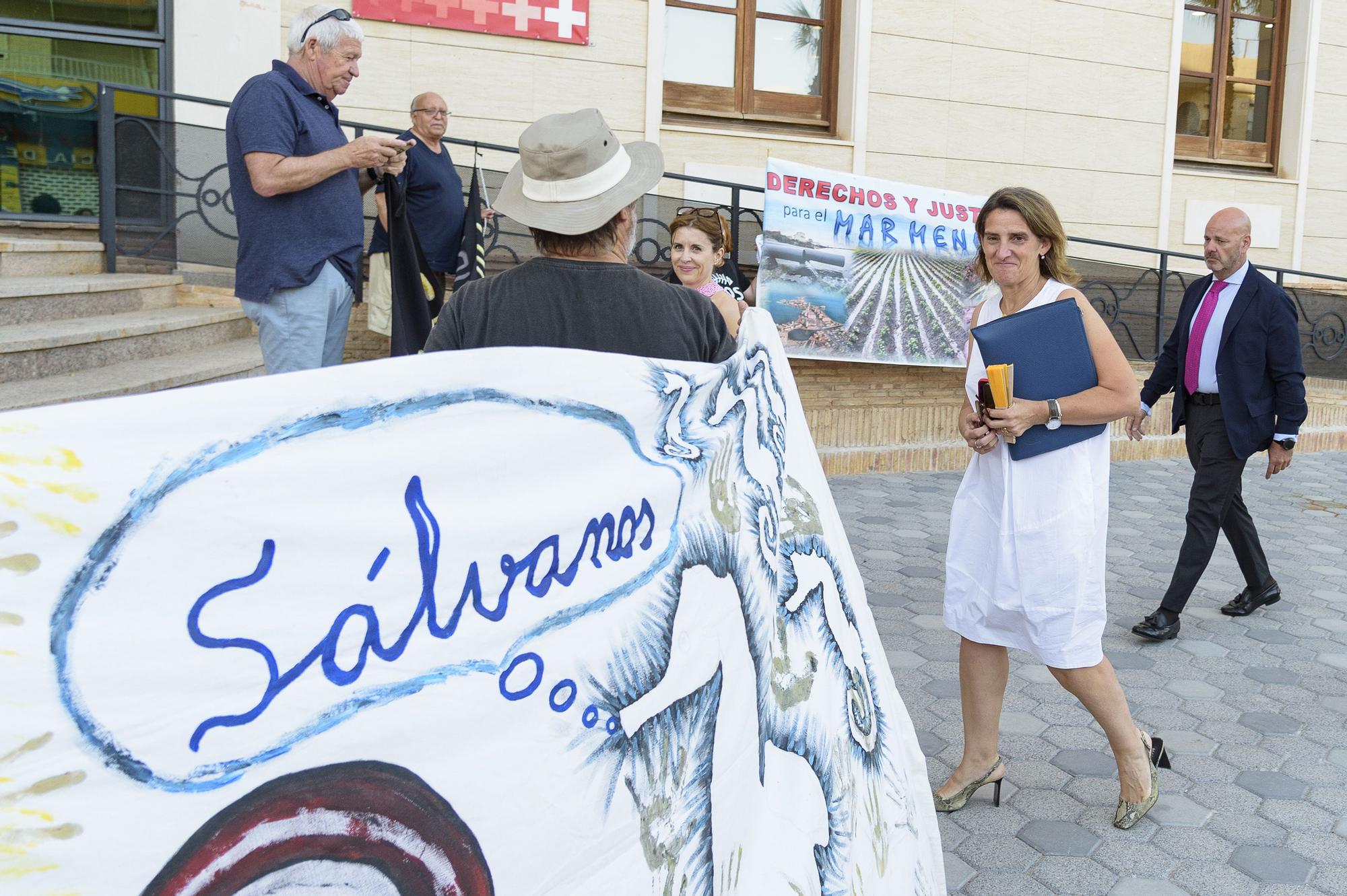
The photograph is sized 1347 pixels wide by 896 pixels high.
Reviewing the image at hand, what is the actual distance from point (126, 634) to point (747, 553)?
1.25m

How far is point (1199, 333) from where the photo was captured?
562cm

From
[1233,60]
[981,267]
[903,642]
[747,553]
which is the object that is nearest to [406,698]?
[747,553]

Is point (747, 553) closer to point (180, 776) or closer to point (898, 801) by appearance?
point (898, 801)

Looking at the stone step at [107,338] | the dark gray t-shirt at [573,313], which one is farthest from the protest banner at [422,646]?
the stone step at [107,338]

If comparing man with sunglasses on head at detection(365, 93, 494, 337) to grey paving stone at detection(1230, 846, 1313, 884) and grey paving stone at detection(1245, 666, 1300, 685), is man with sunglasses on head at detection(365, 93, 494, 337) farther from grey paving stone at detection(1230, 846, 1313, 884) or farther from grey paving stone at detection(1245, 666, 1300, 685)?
grey paving stone at detection(1230, 846, 1313, 884)

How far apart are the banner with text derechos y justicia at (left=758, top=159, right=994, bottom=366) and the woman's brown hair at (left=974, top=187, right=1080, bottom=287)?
4567 millimetres

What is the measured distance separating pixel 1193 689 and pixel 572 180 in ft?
11.6

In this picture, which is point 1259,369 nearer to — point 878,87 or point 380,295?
point 380,295

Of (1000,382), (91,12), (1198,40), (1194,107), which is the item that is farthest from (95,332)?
(1198,40)

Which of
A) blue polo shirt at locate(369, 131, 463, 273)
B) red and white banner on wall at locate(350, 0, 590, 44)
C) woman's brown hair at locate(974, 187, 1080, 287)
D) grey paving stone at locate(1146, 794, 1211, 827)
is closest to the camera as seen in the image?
woman's brown hair at locate(974, 187, 1080, 287)

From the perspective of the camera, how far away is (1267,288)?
5500 millimetres

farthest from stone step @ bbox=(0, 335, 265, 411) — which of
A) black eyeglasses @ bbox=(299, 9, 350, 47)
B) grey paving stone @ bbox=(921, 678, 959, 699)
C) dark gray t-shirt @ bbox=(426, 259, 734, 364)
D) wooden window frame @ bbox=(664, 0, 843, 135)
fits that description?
wooden window frame @ bbox=(664, 0, 843, 135)

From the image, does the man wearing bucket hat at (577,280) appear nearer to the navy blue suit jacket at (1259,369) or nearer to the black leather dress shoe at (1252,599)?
the navy blue suit jacket at (1259,369)

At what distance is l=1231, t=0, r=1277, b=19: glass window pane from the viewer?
43.3 feet
